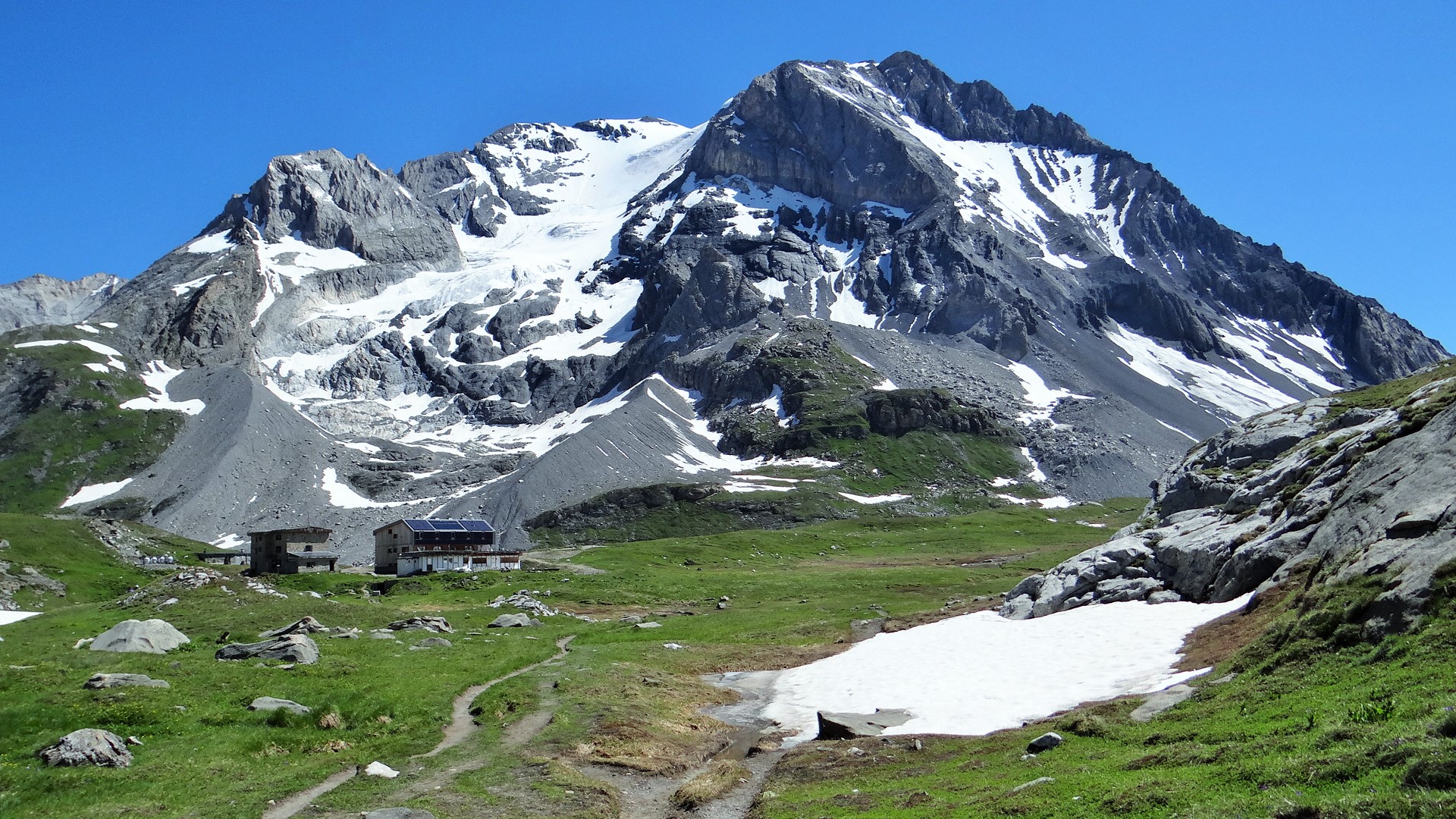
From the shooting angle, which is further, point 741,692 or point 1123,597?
point 1123,597

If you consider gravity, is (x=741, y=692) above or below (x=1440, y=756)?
below

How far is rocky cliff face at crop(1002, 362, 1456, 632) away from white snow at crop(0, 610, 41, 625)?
220 feet

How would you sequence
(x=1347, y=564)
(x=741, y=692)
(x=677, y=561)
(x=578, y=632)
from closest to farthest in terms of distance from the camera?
(x=1347, y=564) → (x=741, y=692) → (x=578, y=632) → (x=677, y=561)

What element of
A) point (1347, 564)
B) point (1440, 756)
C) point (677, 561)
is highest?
point (1347, 564)

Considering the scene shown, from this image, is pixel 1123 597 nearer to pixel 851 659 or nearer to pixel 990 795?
pixel 851 659

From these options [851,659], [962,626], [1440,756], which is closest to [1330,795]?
[1440,756]

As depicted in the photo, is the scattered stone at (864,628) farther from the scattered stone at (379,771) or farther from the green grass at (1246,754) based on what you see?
the scattered stone at (379,771)

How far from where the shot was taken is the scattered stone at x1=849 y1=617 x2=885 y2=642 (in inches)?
2724

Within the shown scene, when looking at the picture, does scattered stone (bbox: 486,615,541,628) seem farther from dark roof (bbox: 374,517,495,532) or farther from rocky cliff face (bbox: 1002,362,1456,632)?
dark roof (bbox: 374,517,495,532)

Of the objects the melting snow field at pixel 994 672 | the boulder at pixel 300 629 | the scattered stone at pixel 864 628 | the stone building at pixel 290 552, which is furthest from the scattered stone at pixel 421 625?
the stone building at pixel 290 552

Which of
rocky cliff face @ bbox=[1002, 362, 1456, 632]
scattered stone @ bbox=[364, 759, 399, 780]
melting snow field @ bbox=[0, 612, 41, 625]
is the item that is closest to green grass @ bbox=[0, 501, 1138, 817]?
scattered stone @ bbox=[364, 759, 399, 780]

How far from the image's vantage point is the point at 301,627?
5334 cm

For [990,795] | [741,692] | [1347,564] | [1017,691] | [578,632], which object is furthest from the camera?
[578,632]

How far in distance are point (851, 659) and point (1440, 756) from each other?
4122 centimetres
